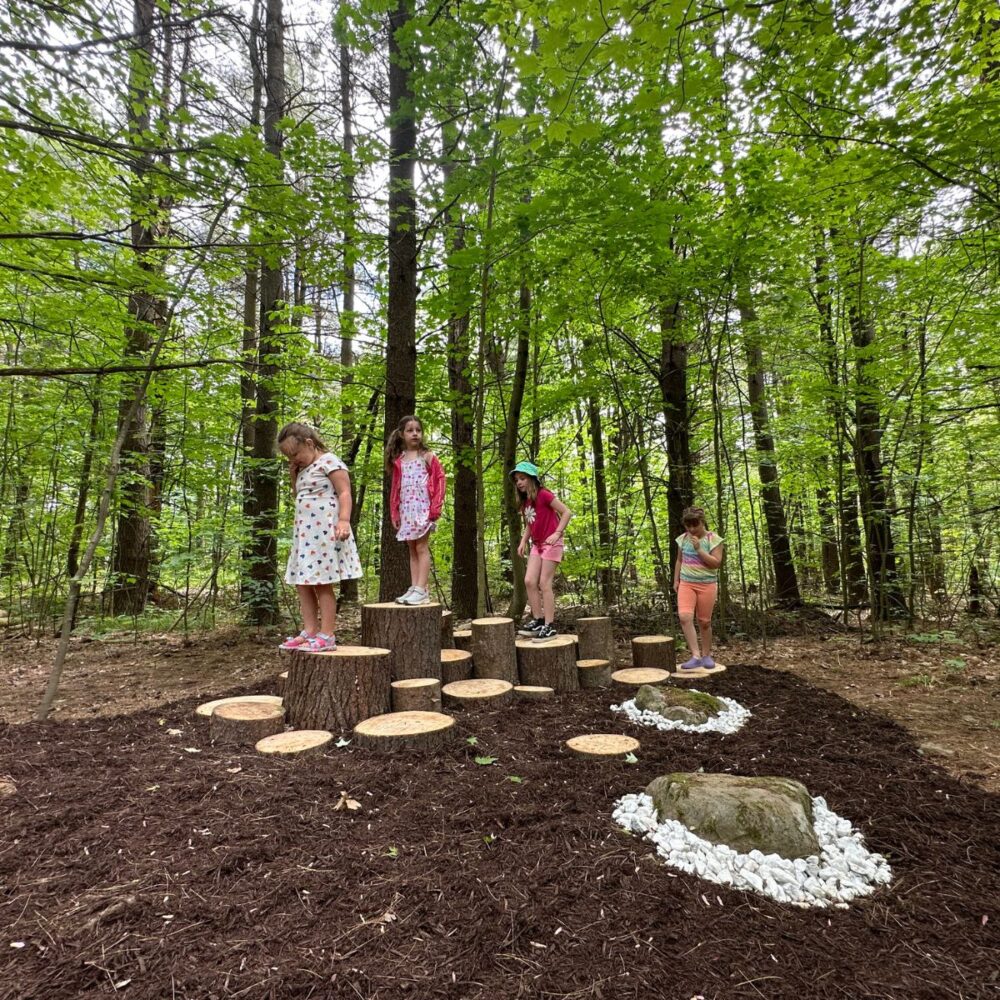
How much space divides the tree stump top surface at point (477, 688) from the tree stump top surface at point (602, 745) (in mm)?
818

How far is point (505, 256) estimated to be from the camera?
566 cm

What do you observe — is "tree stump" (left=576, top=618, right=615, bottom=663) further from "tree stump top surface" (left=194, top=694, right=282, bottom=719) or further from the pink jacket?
"tree stump top surface" (left=194, top=694, right=282, bottom=719)

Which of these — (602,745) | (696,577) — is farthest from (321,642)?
(696,577)

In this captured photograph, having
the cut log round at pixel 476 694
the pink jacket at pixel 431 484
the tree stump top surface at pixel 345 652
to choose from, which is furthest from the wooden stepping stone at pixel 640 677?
the tree stump top surface at pixel 345 652

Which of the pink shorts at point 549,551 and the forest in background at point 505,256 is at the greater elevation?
the forest in background at point 505,256

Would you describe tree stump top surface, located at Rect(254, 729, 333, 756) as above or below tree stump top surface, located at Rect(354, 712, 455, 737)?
below

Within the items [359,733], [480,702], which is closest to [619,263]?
[480,702]

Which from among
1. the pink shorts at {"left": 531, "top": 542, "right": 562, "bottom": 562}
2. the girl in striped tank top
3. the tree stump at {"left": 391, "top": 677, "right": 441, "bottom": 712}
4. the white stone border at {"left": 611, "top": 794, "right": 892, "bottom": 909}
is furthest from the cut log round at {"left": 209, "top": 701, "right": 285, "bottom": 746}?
the girl in striped tank top

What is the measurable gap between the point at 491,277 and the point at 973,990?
620 centimetres

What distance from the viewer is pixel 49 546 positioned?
8.53m

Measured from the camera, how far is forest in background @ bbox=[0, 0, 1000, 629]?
3.87 metres

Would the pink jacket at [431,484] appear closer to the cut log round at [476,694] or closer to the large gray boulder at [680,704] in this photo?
the cut log round at [476,694]

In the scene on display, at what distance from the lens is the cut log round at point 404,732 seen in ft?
11.2

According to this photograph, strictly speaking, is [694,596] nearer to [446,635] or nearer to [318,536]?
[446,635]
